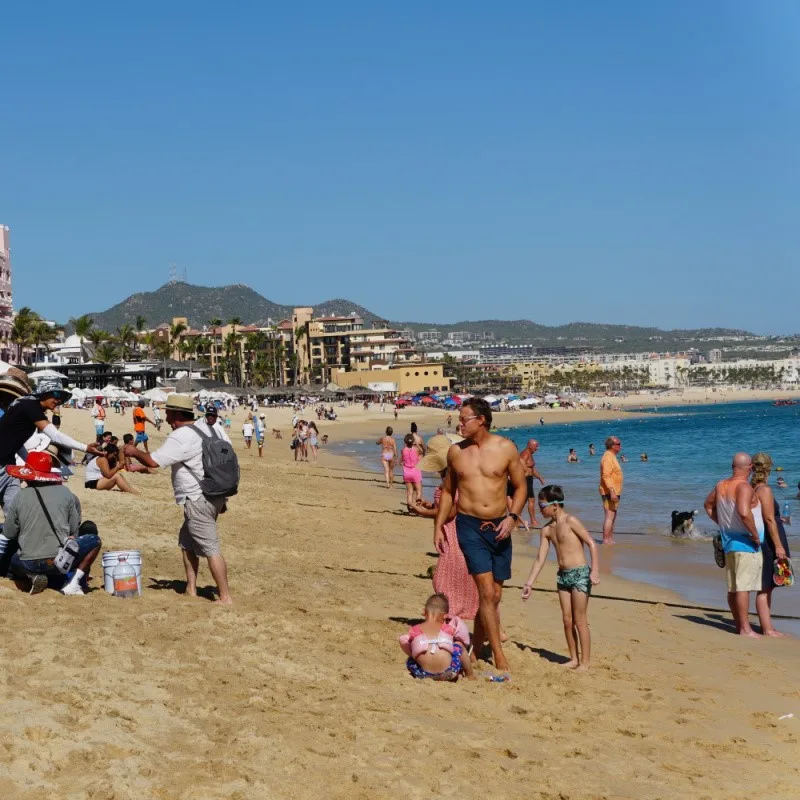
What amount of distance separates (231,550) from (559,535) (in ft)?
16.6

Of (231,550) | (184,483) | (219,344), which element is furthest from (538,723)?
(219,344)

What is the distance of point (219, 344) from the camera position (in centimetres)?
15250

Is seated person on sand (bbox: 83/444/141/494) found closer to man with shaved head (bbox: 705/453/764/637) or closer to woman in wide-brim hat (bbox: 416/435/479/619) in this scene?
woman in wide-brim hat (bbox: 416/435/479/619)

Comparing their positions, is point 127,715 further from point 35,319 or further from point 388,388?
point 388,388

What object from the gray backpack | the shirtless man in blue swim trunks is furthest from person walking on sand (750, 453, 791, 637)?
the gray backpack

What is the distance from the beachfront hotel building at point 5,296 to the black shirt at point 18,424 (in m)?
65.7

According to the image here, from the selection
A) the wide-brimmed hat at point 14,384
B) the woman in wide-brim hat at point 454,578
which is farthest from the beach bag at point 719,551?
the wide-brimmed hat at point 14,384

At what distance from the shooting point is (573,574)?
22.9ft

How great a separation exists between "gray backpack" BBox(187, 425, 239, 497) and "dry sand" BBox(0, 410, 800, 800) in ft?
2.78

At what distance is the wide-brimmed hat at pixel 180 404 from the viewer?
24.7 ft

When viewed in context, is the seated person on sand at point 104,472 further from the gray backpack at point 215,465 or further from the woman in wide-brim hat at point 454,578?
the woman in wide-brim hat at point 454,578

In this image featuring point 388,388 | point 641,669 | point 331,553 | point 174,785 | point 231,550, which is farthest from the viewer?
point 388,388

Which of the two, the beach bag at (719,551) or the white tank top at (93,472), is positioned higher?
the white tank top at (93,472)

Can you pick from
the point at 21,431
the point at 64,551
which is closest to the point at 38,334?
the point at 21,431
